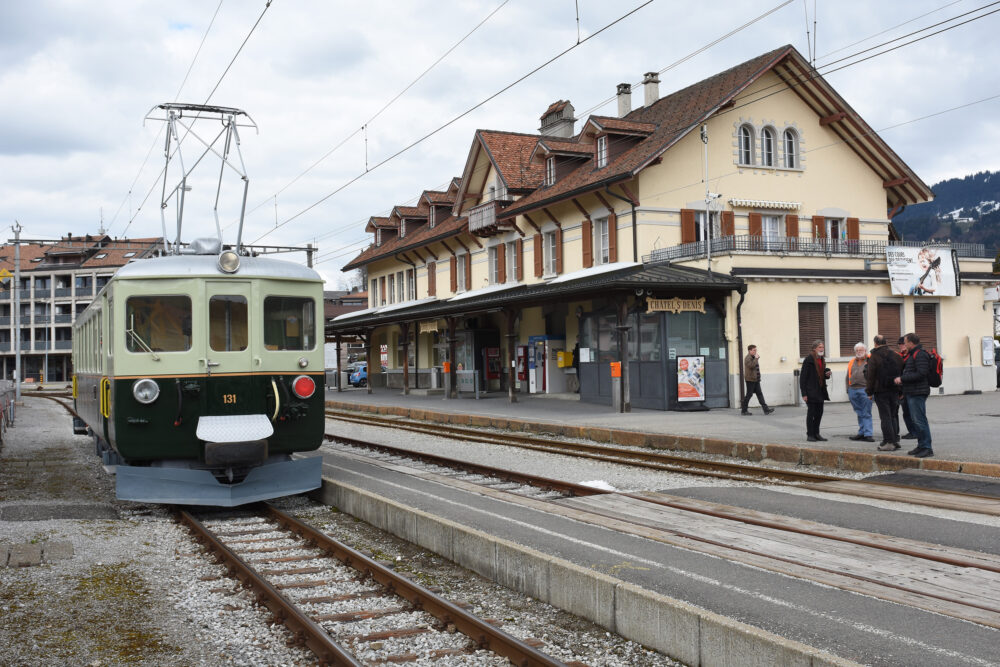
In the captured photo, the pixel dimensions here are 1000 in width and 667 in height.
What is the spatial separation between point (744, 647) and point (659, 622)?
26.9 inches

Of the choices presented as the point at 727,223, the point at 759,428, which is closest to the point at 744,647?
the point at 759,428

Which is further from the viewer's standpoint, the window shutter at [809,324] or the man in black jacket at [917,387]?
the window shutter at [809,324]

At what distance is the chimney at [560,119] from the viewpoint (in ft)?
115

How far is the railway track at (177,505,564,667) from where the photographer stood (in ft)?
16.8

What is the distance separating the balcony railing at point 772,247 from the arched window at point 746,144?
11.7 ft

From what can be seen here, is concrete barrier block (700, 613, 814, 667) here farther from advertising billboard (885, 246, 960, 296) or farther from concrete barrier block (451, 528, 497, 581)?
advertising billboard (885, 246, 960, 296)

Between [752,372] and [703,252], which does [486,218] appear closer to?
[703,252]

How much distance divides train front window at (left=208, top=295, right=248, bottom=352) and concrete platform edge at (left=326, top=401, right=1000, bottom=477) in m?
8.07

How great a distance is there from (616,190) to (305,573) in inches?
790

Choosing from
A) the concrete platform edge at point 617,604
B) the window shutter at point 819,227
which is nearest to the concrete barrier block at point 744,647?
the concrete platform edge at point 617,604

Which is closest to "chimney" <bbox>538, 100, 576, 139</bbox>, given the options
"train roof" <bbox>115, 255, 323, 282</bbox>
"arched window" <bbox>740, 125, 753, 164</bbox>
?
"arched window" <bbox>740, 125, 753, 164</bbox>

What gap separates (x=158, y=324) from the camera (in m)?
9.43

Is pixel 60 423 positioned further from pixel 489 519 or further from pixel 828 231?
pixel 828 231

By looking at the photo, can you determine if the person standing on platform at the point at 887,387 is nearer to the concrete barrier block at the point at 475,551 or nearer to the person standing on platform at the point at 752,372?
the person standing on platform at the point at 752,372
